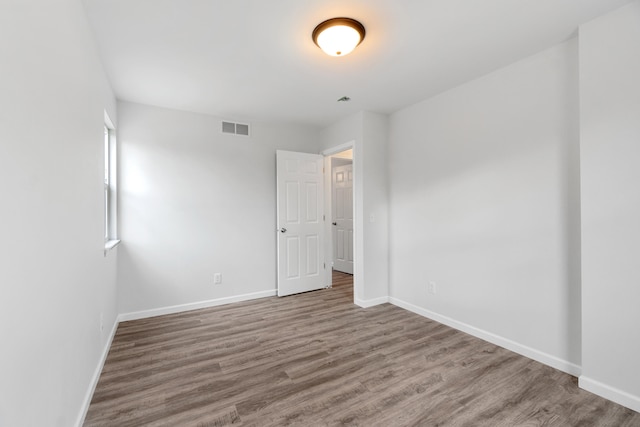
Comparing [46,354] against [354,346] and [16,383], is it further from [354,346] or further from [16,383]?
[354,346]

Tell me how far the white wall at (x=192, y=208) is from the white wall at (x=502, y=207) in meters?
2.00

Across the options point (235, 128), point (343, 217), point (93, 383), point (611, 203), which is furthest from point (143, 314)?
point (611, 203)

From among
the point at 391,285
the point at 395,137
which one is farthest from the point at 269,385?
the point at 395,137

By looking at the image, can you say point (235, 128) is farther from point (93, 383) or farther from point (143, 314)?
point (93, 383)

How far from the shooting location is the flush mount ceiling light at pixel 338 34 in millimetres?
1954

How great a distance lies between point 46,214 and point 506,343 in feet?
11.1

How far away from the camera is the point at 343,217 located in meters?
5.97

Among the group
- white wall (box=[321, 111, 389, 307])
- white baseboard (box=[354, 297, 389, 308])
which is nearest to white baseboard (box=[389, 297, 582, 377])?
white baseboard (box=[354, 297, 389, 308])

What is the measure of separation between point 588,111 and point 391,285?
266 centimetres

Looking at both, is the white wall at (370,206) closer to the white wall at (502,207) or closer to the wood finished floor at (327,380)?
the white wall at (502,207)

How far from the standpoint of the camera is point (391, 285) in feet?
12.7

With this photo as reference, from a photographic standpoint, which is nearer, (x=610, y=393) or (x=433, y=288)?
(x=610, y=393)

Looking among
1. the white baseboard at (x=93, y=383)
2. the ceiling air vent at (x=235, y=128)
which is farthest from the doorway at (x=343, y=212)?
the white baseboard at (x=93, y=383)

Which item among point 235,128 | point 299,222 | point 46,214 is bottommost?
point 299,222
